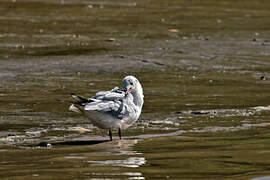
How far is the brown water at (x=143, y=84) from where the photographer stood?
22.4ft

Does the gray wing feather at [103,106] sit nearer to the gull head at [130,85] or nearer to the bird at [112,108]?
the bird at [112,108]

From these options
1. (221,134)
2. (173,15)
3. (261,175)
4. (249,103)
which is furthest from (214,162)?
(173,15)

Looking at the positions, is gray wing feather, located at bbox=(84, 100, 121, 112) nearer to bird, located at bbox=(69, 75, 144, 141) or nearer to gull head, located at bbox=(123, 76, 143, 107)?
bird, located at bbox=(69, 75, 144, 141)

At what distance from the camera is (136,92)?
9.43 m

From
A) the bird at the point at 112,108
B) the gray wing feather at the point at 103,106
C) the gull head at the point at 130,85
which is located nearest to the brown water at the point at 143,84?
the bird at the point at 112,108

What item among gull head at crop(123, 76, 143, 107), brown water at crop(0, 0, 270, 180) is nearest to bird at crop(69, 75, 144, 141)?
gull head at crop(123, 76, 143, 107)

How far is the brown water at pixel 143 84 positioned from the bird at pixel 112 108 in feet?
0.69

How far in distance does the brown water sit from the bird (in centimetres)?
21

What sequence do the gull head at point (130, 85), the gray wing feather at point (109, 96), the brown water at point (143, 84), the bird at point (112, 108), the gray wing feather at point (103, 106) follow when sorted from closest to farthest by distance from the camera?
1. the brown water at point (143, 84)
2. the gray wing feather at point (103, 106)
3. the bird at point (112, 108)
4. the gray wing feather at point (109, 96)
5. the gull head at point (130, 85)

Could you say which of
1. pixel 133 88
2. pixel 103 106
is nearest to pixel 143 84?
pixel 133 88

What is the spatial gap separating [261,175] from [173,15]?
55.9 ft

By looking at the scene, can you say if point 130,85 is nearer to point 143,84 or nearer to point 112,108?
point 112,108

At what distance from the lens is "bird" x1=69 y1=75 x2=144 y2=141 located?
29.1 ft

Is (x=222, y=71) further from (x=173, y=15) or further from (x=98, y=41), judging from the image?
(x=173, y=15)
